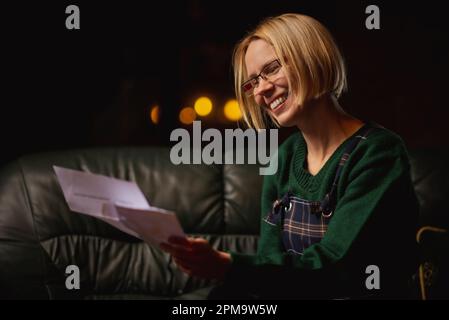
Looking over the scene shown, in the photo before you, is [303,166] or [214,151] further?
[214,151]

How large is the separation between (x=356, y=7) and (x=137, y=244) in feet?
6.13

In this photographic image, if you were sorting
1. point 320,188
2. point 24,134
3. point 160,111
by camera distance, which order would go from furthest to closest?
point 160,111, point 24,134, point 320,188

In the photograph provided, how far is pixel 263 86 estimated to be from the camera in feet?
4.51

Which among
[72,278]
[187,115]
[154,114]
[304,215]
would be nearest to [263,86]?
[304,215]

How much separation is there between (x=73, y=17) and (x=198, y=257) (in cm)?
157

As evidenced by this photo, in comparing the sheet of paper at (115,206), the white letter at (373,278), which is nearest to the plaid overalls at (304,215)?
the white letter at (373,278)

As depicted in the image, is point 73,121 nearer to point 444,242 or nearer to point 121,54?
point 121,54

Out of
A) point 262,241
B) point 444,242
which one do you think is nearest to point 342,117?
point 262,241

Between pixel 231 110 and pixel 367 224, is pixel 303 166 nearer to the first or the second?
pixel 367 224

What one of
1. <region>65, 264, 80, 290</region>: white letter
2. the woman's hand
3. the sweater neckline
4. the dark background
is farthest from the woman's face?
the dark background

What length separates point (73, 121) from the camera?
2.62 metres

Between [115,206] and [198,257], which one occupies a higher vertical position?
[115,206]

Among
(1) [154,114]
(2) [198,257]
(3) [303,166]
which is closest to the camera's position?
(2) [198,257]

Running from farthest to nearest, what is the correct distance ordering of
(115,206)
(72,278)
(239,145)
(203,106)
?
(203,106), (239,145), (72,278), (115,206)
